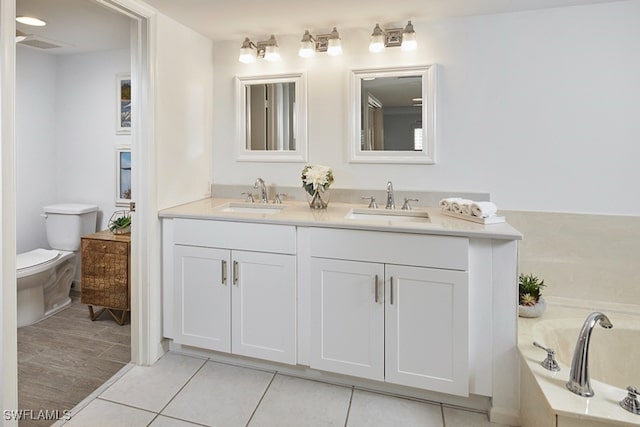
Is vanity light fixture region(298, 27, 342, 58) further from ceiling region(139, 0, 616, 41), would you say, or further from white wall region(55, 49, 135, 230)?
white wall region(55, 49, 135, 230)

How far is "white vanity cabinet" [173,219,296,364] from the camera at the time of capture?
6.66 feet

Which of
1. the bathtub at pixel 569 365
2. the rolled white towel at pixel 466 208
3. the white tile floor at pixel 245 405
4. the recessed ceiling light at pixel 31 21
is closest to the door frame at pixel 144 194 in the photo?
the white tile floor at pixel 245 405

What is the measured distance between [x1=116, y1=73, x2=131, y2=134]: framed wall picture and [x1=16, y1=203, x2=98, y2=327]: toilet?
734 millimetres

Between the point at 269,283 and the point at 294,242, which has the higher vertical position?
the point at 294,242

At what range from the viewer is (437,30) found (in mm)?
2316

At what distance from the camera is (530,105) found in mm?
2201

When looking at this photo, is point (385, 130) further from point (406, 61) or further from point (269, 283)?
point (269, 283)

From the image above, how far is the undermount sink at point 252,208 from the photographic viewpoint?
2467mm

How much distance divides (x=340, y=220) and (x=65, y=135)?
9.13 ft

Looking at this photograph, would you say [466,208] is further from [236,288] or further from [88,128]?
[88,128]

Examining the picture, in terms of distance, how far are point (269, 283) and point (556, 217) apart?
170 cm

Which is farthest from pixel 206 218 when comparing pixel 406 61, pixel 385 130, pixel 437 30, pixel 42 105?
pixel 42 105

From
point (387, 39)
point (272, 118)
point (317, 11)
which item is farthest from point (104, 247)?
point (387, 39)

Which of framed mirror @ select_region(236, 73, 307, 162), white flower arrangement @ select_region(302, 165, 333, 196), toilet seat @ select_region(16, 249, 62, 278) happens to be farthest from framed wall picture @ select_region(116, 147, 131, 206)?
white flower arrangement @ select_region(302, 165, 333, 196)
